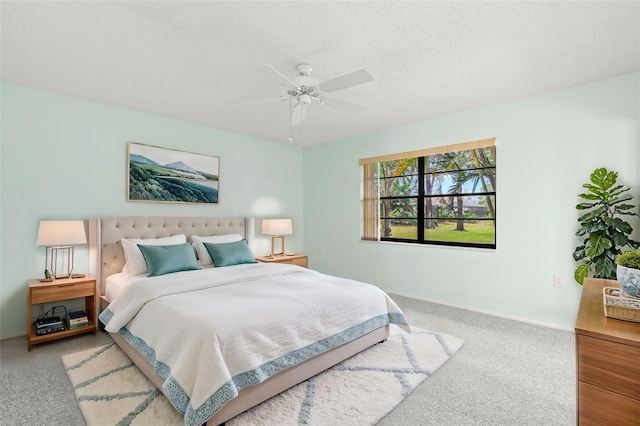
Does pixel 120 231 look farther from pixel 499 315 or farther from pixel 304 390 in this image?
pixel 499 315

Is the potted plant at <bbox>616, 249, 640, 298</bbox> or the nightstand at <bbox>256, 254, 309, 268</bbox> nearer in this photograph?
the potted plant at <bbox>616, 249, 640, 298</bbox>

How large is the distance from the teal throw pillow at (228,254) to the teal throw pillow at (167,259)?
0.30 metres

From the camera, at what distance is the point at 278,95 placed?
344 centimetres

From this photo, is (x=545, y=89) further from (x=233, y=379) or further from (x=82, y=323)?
(x=82, y=323)

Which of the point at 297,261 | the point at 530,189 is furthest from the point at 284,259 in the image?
the point at 530,189

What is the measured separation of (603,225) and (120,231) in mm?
4944

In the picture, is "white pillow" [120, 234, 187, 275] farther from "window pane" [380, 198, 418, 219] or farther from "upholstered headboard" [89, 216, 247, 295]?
"window pane" [380, 198, 418, 219]

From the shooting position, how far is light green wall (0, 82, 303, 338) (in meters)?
3.11

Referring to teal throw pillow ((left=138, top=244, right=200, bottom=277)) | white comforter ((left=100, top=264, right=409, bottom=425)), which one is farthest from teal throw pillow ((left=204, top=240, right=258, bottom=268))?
white comforter ((left=100, top=264, right=409, bottom=425))

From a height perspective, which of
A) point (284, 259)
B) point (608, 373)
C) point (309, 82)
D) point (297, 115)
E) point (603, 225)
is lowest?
point (284, 259)

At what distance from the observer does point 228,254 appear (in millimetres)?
3918

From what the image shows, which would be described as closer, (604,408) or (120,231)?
(604,408)

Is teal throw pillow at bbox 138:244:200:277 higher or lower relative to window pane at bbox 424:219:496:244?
lower

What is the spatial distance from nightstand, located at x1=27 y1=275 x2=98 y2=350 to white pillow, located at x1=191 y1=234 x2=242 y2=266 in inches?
44.6
